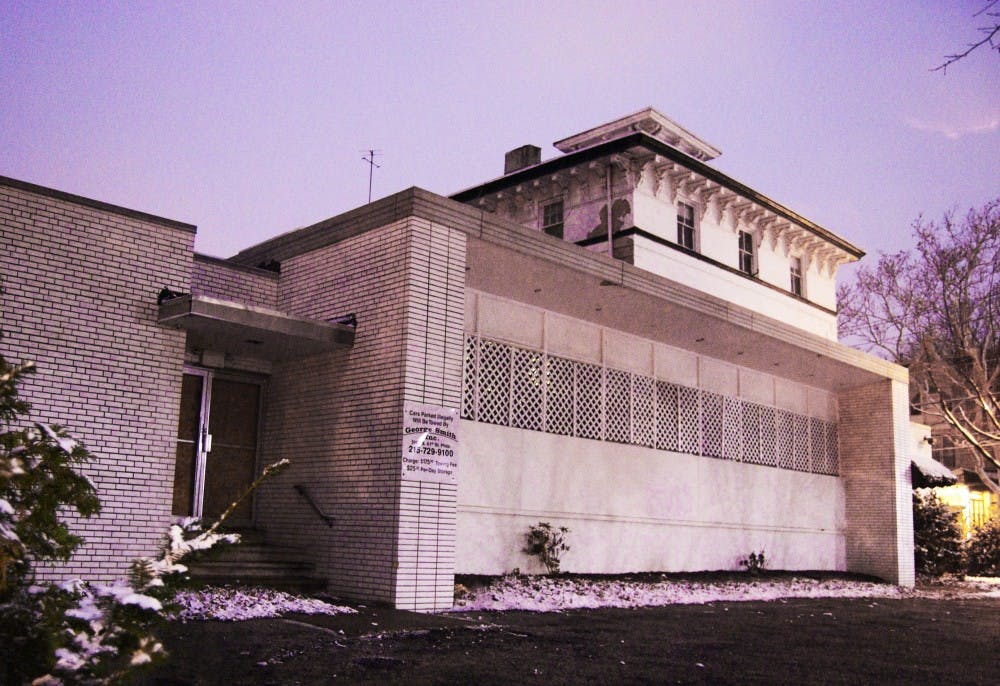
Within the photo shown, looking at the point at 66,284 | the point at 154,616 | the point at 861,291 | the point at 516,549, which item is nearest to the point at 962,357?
the point at 861,291

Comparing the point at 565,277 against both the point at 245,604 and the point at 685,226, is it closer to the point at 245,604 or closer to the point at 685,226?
the point at 245,604

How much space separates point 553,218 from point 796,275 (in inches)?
290

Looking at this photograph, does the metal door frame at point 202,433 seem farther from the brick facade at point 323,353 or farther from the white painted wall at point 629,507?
the white painted wall at point 629,507

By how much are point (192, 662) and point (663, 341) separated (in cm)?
1167

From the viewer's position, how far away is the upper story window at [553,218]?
2036 centimetres

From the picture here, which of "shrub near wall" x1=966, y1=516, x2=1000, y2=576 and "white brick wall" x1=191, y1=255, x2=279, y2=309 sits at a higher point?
"white brick wall" x1=191, y1=255, x2=279, y2=309

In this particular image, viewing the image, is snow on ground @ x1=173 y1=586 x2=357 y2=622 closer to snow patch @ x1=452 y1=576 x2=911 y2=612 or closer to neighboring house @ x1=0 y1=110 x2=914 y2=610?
neighboring house @ x1=0 y1=110 x2=914 y2=610

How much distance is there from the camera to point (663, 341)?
55.4 ft

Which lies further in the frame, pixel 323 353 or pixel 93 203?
pixel 323 353

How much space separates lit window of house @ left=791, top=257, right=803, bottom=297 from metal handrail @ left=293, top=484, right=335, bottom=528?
51.6ft

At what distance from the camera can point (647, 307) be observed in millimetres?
14758

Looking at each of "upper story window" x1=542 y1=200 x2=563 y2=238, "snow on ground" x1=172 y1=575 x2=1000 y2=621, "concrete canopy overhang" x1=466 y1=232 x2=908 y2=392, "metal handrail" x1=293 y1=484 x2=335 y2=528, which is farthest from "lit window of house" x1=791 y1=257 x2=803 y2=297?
"metal handrail" x1=293 y1=484 x2=335 y2=528

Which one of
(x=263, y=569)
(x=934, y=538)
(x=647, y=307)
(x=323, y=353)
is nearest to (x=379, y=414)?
(x=323, y=353)

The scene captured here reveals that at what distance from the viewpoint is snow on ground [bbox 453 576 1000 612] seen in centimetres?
1197
